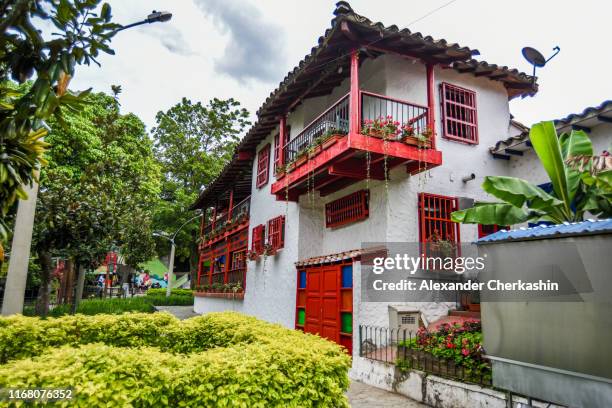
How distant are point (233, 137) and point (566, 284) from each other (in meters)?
34.0

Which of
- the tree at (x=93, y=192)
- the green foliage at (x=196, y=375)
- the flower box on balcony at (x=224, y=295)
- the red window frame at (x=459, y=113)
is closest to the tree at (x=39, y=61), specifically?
the tree at (x=93, y=192)

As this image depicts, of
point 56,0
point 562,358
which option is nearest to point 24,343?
point 56,0

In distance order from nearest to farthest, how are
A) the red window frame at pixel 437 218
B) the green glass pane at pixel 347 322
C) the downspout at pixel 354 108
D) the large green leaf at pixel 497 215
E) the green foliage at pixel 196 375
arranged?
the green foliage at pixel 196 375, the large green leaf at pixel 497 215, the downspout at pixel 354 108, the green glass pane at pixel 347 322, the red window frame at pixel 437 218

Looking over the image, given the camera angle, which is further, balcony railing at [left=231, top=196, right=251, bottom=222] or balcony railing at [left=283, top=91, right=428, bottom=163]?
balcony railing at [left=231, top=196, right=251, bottom=222]

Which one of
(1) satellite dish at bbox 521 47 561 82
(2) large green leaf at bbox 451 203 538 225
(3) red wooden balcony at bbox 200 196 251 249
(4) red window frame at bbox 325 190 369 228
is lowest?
(2) large green leaf at bbox 451 203 538 225

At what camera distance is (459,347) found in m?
6.62

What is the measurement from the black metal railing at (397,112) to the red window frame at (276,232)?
187 inches

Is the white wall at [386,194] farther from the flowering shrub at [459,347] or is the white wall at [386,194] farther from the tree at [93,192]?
the tree at [93,192]

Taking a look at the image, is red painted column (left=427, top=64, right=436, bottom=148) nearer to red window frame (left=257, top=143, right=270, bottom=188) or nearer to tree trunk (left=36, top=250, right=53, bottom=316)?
red window frame (left=257, top=143, right=270, bottom=188)

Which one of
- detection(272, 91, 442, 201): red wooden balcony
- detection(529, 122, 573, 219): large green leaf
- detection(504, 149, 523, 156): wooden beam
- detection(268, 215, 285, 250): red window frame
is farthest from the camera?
detection(268, 215, 285, 250): red window frame

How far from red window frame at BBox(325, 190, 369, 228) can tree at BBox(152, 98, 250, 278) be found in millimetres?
22075

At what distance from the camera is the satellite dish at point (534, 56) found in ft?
36.1

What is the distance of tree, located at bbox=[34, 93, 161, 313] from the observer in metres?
11.1

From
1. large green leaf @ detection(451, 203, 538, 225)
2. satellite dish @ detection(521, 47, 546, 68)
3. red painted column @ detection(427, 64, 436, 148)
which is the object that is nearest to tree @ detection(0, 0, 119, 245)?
large green leaf @ detection(451, 203, 538, 225)
